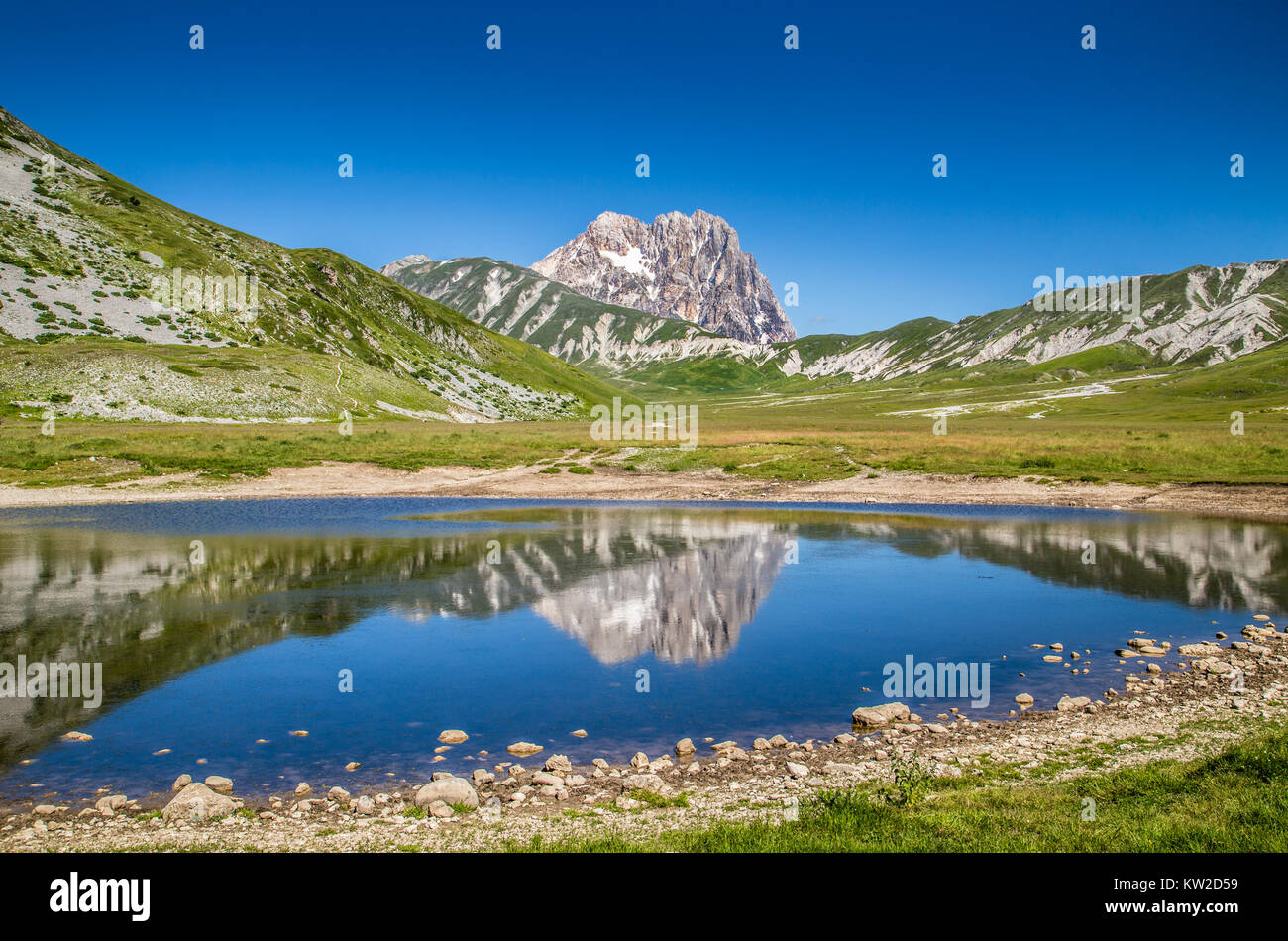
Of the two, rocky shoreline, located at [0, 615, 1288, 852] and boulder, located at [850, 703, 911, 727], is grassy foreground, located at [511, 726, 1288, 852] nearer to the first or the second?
rocky shoreline, located at [0, 615, 1288, 852]

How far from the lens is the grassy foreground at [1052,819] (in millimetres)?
9117

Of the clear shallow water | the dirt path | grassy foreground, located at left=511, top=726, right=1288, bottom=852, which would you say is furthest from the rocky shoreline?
the dirt path

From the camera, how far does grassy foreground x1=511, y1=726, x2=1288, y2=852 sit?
29.9 ft

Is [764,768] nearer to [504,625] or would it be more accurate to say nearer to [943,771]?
[943,771]

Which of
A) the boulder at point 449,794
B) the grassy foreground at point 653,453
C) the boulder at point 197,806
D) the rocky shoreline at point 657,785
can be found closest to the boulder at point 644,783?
the rocky shoreline at point 657,785

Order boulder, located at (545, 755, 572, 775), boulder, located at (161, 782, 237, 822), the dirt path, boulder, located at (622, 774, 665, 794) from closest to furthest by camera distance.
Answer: boulder, located at (161, 782, 237, 822), boulder, located at (622, 774, 665, 794), boulder, located at (545, 755, 572, 775), the dirt path

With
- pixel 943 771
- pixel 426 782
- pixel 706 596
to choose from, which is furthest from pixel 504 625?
pixel 943 771

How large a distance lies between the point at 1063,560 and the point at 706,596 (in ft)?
58.0

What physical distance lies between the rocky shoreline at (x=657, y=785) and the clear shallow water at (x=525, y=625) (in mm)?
875

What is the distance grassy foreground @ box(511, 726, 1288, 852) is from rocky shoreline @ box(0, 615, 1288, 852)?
67 cm

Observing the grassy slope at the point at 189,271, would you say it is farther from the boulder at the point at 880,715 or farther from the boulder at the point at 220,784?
the boulder at the point at 880,715

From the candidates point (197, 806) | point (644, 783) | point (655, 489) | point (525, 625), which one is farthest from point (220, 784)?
point (655, 489)

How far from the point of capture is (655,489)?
63.7m
